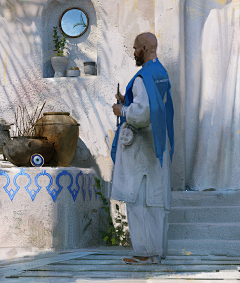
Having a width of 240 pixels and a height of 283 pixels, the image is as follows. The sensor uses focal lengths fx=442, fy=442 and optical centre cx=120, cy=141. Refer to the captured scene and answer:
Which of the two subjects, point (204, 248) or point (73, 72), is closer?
point (204, 248)

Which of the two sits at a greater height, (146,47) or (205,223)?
(146,47)

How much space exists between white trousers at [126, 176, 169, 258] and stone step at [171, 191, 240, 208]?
47.1 inches

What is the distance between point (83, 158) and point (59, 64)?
114cm

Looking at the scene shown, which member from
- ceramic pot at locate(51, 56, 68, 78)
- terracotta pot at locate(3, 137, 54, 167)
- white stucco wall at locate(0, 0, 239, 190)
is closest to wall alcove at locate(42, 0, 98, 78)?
white stucco wall at locate(0, 0, 239, 190)

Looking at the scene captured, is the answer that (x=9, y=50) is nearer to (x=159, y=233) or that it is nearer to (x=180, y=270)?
(x=159, y=233)

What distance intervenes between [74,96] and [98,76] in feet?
1.17

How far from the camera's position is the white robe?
9.86 ft

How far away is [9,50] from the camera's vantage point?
205 inches

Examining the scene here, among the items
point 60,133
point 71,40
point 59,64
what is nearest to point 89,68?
point 59,64

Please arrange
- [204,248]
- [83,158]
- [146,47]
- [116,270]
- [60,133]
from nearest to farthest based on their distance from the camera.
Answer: [116,270], [146,47], [204,248], [60,133], [83,158]

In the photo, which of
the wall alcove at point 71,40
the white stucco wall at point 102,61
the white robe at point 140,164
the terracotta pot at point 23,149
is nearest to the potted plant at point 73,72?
the white stucco wall at point 102,61

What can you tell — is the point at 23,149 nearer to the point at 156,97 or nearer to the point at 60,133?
the point at 60,133

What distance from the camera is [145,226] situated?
3.02 meters

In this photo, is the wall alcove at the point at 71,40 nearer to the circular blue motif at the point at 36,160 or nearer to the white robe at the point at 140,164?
the circular blue motif at the point at 36,160
